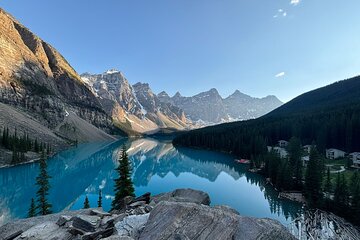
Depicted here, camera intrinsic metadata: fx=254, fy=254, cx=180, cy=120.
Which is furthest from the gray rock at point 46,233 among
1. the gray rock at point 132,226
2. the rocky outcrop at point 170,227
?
the gray rock at point 132,226

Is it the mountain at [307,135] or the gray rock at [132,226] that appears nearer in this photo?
the gray rock at [132,226]

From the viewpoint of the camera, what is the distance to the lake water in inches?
2205

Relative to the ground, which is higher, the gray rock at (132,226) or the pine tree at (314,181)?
the gray rock at (132,226)

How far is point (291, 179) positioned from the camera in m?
67.1

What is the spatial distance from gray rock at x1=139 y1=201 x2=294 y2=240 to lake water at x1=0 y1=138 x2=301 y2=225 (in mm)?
37730

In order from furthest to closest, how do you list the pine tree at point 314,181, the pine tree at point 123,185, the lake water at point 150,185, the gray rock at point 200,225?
the lake water at point 150,185 < the pine tree at point 314,181 < the pine tree at point 123,185 < the gray rock at point 200,225

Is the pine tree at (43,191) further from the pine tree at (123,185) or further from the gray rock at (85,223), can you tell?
the gray rock at (85,223)

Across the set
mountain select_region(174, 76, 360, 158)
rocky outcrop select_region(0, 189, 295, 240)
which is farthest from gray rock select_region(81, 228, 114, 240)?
mountain select_region(174, 76, 360, 158)

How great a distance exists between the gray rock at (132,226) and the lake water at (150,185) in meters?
40.1

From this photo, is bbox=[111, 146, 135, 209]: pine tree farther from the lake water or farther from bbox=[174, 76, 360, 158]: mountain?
bbox=[174, 76, 360, 158]: mountain

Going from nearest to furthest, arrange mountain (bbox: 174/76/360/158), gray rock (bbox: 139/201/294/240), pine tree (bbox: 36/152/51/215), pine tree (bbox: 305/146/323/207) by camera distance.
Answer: gray rock (bbox: 139/201/294/240), pine tree (bbox: 36/152/51/215), pine tree (bbox: 305/146/323/207), mountain (bbox: 174/76/360/158)

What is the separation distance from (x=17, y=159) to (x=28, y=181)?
30617 mm

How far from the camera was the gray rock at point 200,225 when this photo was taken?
504 inches

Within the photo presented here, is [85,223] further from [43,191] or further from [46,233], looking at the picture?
[43,191]
